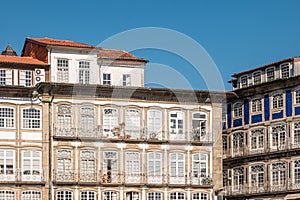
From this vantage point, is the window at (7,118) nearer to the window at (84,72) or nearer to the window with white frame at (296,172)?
the window at (84,72)

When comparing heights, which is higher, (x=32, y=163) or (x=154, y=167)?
(x=32, y=163)

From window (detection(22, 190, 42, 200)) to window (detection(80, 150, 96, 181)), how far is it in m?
3.06

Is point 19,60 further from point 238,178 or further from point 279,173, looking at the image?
point 279,173

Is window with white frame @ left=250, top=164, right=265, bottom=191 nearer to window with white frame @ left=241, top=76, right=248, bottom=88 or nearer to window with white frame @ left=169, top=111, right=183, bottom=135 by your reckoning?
window with white frame @ left=241, top=76, right=248, bottom=88

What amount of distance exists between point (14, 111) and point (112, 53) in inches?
368

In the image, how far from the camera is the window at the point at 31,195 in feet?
180

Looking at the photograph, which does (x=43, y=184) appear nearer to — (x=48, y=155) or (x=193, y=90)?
(x=48, y=155)

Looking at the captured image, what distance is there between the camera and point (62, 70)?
5819 centimetres

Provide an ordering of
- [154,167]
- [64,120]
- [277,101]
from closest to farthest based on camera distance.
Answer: [64,120], [154,167], [277,101]

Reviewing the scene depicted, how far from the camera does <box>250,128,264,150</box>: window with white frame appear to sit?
64812 mm

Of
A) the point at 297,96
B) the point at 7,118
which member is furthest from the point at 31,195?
the point at 297,96

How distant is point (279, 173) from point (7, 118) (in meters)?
20.6

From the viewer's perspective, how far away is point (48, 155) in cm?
5600

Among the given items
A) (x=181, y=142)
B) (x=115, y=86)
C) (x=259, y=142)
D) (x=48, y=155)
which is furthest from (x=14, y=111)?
(x=259, y=142)
